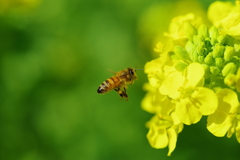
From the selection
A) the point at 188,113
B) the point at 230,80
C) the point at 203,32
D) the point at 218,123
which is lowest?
the point at 218,123

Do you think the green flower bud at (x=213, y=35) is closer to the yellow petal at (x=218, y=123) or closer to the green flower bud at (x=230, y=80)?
the green flower bud at (x=230, y=80)

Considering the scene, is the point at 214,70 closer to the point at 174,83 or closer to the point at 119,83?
the point at 174,83

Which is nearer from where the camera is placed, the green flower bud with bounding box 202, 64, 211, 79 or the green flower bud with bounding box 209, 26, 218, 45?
the green flower bud with bounding box 202, 64, 211, 79

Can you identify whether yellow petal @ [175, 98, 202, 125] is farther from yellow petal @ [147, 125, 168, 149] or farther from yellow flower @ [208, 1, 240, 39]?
yellow flower @ [208, 1, 240, 39]

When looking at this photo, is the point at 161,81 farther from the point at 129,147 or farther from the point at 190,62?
the point at 129,147

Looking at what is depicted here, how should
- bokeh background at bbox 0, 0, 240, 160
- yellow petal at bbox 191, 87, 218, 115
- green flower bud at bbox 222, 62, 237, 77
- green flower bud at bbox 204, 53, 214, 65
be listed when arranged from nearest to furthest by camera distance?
yellow petal at bbox 191, 87, 218, 115, green flower bud at bbox 222, 62, 237, 77, green flower bud at bbox 204, 53, 214, 65, bokeh background at bbox 0, 0, 240, 160

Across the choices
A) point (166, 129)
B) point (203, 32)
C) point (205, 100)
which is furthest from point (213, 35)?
point (166, 129)

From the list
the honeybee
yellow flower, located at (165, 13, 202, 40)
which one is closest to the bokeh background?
the honeybee
